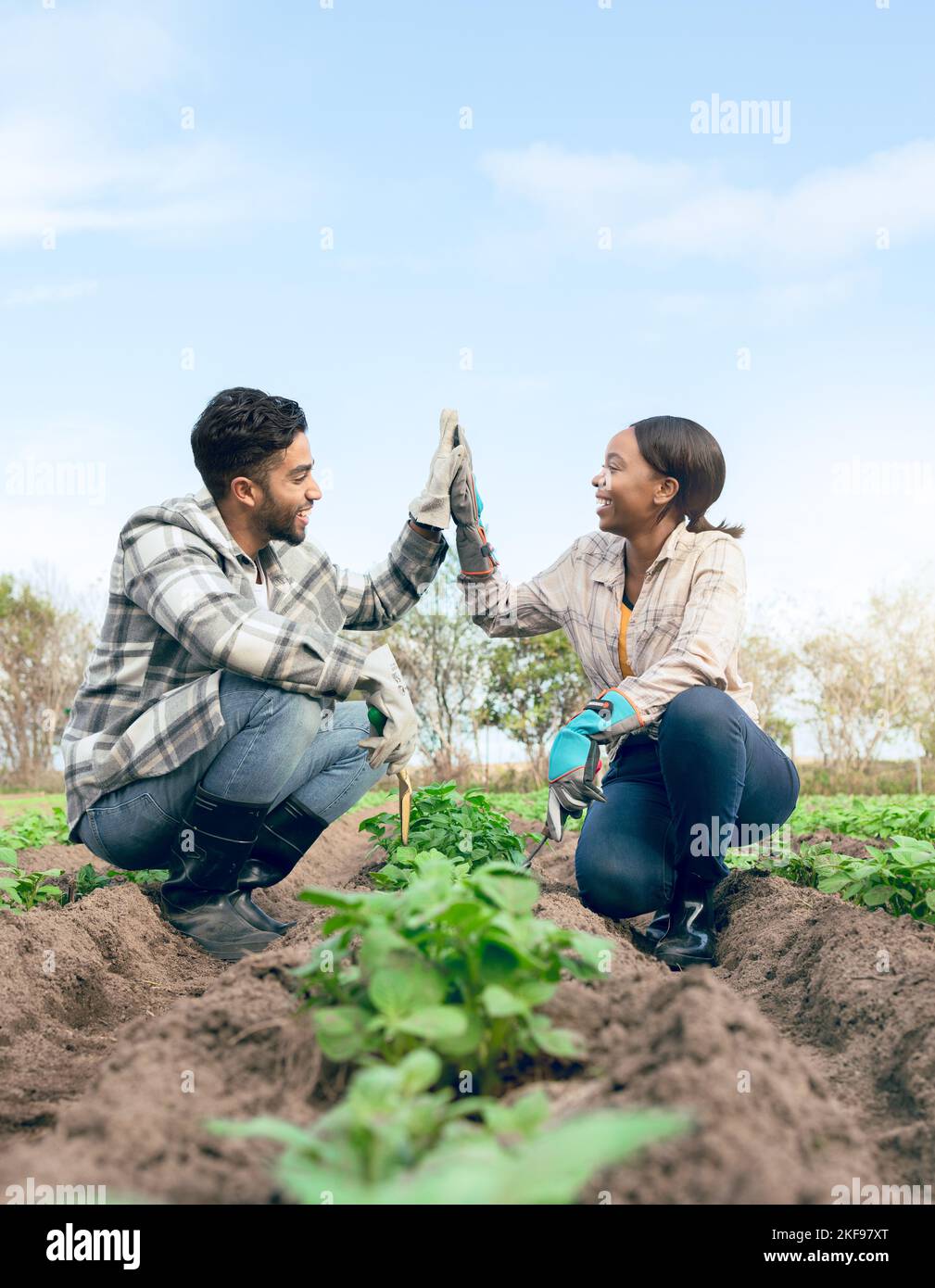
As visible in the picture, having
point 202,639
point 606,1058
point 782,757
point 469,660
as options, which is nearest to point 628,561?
point 782,757

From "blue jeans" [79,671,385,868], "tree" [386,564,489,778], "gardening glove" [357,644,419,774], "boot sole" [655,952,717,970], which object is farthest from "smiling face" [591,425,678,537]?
"tree" [386,564,489,778]

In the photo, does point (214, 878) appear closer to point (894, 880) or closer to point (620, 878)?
point (620, 878)

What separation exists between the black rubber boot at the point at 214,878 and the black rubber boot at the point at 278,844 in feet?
0.27

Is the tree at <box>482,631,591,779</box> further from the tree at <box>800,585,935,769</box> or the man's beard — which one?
the man's beard

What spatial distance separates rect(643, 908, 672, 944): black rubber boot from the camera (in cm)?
359

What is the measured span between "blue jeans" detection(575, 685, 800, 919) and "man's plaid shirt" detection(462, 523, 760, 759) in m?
0.11

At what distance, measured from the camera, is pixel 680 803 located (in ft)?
10.7

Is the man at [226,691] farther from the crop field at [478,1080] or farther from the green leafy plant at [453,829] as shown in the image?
the crop field at [478,1080]

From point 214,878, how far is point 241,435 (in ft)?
4.97

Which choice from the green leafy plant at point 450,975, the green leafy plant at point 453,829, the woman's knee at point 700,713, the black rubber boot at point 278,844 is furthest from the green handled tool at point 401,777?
the green leafy plant at point 450,975

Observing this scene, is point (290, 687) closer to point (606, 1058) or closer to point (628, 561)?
point (628, 561)

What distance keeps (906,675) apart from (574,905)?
734 inches

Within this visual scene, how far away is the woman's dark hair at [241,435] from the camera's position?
347 centimetres

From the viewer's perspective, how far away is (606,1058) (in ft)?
5.02
